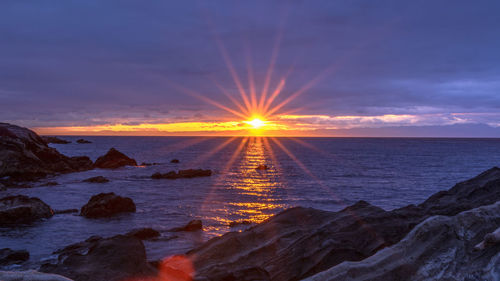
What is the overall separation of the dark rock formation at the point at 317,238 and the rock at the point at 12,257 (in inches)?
374

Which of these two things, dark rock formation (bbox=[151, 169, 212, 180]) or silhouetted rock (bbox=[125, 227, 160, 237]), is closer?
silhouetted rock (bbox=[125, 227, 160, 237])

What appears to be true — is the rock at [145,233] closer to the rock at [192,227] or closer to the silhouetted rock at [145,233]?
the silhouetted rock at [145,233]

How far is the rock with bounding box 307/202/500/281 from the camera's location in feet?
21.2

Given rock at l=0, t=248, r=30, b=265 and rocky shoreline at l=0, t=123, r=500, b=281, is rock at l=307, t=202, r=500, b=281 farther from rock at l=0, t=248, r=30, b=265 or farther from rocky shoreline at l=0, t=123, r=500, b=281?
rock at l=0, t=248, r=30, b=265

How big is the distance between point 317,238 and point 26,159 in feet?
182

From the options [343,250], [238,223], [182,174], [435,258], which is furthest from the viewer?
[182,174]

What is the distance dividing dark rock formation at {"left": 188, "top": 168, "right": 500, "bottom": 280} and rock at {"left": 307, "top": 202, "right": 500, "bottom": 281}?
11.1ft

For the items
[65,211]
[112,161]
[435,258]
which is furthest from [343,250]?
[112,161]

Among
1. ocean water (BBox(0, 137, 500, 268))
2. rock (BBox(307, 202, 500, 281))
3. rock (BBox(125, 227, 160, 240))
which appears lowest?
ocean water (BBox(0, 137, 500, 268))

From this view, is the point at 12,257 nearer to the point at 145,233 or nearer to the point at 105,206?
the point at 145,233

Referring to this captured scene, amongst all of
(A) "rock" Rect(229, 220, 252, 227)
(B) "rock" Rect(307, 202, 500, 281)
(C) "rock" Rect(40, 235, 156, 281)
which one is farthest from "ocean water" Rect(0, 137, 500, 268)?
(B) "rock" Rect(307, 202, 500, 281)

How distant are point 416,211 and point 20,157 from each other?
5646cm

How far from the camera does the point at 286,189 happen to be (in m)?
50.8

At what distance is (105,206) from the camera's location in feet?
98.4
